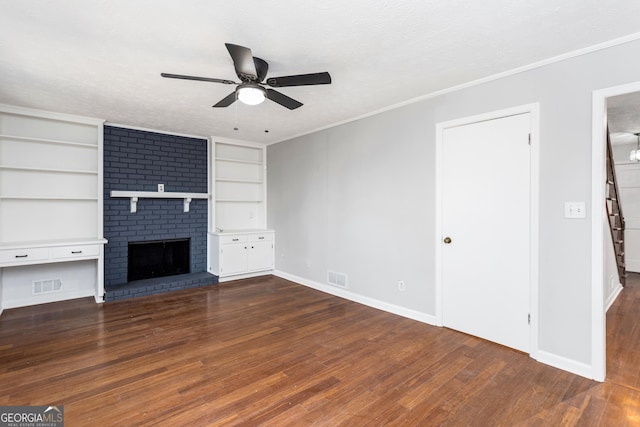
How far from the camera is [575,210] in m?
2.44

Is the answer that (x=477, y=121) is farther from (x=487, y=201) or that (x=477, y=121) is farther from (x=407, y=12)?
(x=407, y=12)

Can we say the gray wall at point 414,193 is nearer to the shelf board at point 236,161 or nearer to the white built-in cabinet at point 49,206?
the shelf board at point 236,161

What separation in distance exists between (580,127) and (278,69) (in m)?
2.48

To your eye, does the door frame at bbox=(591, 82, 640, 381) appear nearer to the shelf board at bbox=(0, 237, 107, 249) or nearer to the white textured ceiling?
the white textured ceiling

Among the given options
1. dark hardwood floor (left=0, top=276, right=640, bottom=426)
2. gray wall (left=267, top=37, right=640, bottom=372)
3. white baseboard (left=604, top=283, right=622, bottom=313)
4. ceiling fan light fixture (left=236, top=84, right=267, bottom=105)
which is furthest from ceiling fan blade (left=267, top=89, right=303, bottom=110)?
white baseboard (left=604, top=283, right=622, bottom=313)

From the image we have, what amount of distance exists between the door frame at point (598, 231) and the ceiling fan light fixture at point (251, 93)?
2.55 metres

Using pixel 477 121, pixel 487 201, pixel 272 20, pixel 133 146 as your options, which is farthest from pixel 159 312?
pixel 477 121

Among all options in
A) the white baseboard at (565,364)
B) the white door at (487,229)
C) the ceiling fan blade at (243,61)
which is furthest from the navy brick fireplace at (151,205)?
the white baseboard at (565,364)

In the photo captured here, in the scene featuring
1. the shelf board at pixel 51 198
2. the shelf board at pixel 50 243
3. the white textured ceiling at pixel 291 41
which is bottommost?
the shelf board at pixel 50 243

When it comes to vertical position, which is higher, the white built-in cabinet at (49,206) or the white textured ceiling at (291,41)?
the white textured ceiling at (291,41)

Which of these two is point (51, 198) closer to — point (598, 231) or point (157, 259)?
point (157, 259)

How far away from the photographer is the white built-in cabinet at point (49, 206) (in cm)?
386

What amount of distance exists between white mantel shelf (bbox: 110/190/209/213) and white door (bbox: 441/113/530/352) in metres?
3.88

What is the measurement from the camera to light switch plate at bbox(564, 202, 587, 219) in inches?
94.5
